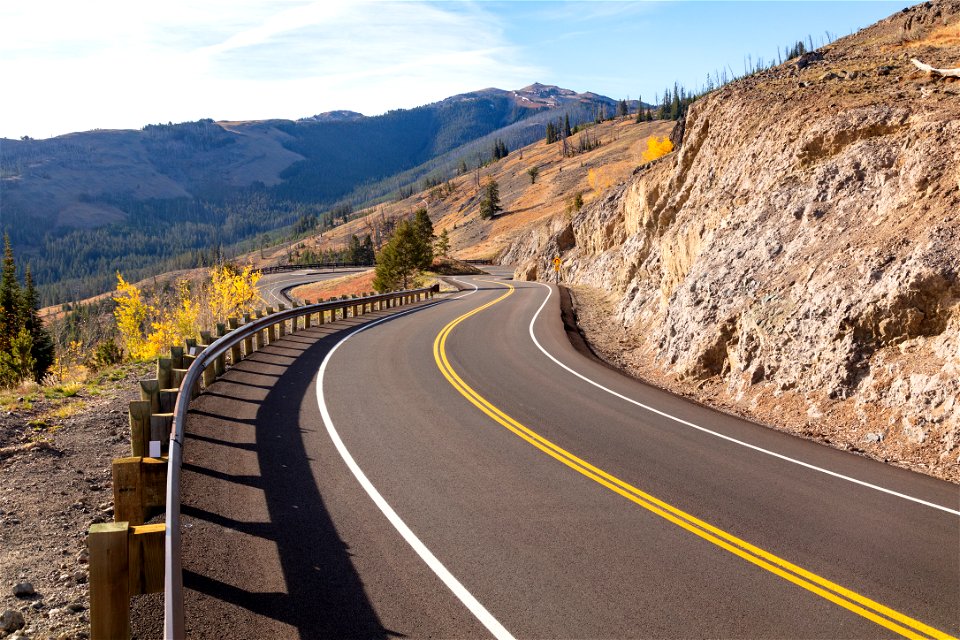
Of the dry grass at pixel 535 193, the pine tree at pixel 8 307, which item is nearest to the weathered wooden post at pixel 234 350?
the pine tree at pixel 8 307

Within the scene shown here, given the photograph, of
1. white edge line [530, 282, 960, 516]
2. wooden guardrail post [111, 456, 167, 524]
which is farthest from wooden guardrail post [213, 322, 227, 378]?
white edge line [530, 282, 960, 516]

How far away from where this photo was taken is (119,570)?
4113 mm

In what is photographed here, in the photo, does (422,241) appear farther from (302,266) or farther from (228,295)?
(302,266)

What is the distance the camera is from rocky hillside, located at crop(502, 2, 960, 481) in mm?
10188

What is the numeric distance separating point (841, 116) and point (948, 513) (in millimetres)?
12968

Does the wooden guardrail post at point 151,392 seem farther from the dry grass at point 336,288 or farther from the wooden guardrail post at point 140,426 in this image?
the dry grass at point 336,288

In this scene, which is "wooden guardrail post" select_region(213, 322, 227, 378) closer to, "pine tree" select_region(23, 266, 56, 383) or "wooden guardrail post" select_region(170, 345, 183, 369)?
"wooden guardrail post" select_region(170, 345, 183, 369)

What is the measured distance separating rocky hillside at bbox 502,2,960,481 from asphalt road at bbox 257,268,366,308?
46953mm

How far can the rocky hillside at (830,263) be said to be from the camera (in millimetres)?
10188

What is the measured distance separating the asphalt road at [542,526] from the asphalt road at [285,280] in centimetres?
5159

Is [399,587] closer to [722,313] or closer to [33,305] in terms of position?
[722,313]

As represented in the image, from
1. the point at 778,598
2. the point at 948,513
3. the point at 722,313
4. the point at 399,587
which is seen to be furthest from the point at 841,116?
the point at 399,587

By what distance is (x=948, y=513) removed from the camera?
7.00m

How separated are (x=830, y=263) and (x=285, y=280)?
252 ft
